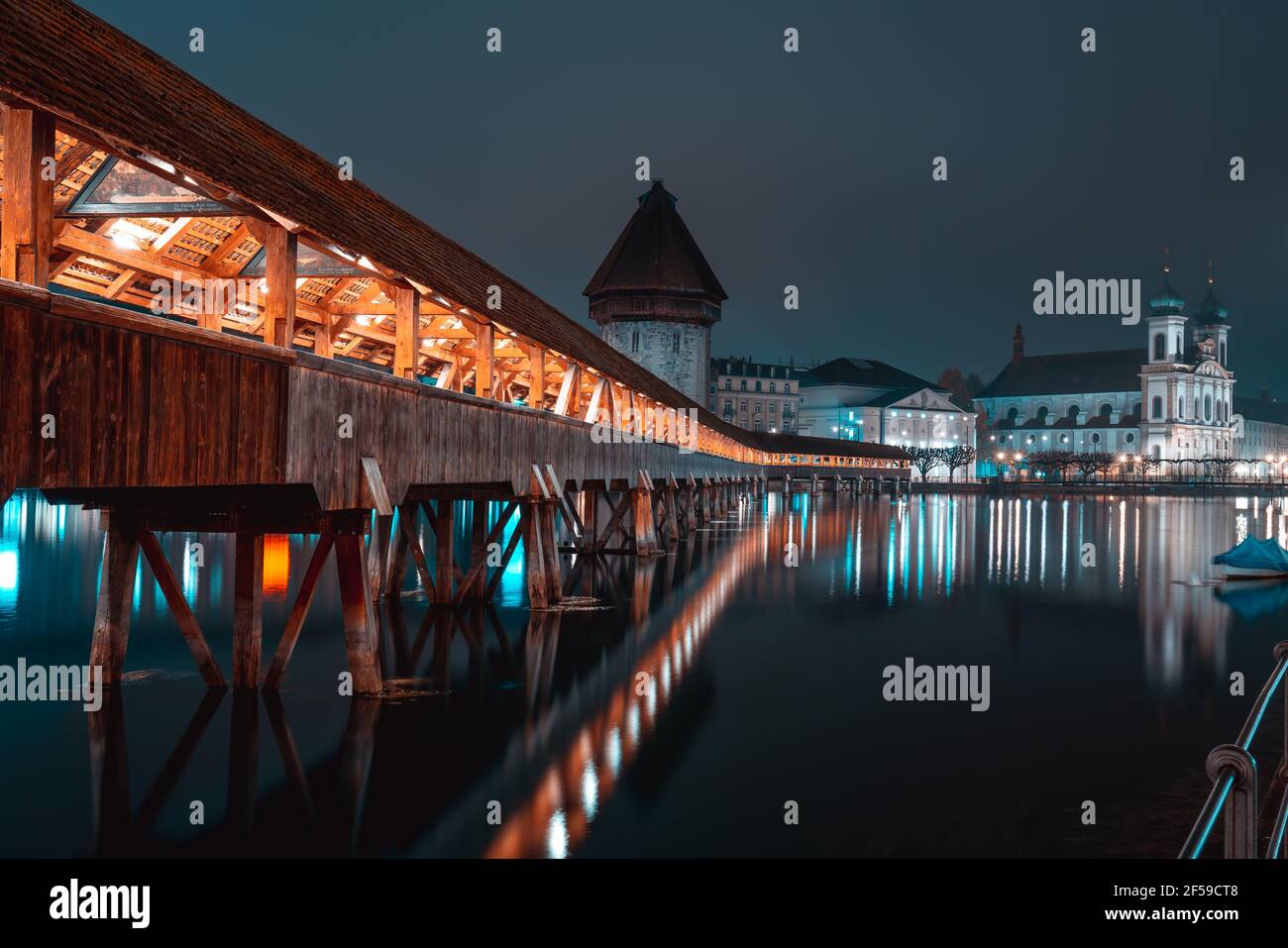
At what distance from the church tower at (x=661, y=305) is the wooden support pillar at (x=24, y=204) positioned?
214ft

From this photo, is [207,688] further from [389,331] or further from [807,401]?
[807,401]

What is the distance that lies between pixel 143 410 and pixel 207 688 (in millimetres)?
6408

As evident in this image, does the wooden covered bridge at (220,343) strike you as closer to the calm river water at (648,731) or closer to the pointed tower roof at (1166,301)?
the calm river water at (648,731)

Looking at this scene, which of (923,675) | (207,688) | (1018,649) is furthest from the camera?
(1018,649)

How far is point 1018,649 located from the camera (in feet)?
64.4

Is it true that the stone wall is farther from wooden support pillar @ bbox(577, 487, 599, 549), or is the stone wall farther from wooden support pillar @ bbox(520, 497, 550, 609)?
wooden support pillar @ bbox(520, 497, 550, 609)
